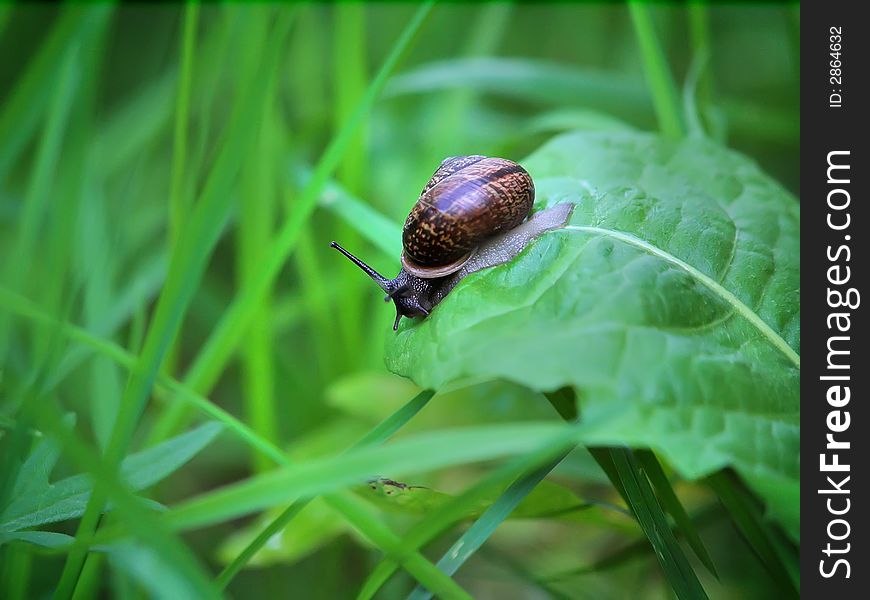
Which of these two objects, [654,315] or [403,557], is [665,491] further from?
[403,557]

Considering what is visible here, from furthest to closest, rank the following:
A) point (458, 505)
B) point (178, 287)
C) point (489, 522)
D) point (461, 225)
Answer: point (461, 225) < point (178, 287) < point (489, 522) < point (458, 505)

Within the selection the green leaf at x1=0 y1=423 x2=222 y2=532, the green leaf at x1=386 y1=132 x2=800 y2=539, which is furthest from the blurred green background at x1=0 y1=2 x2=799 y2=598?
the green leaf at x1=386 y1=132 x2=800 y2=539

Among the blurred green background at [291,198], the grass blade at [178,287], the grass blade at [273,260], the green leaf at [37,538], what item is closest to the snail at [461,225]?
the blurred green background at [291,198]

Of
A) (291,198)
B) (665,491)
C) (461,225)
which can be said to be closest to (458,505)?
(665,491)
